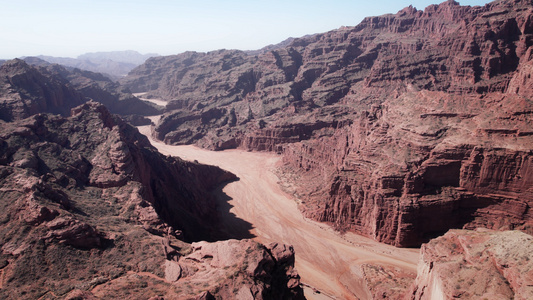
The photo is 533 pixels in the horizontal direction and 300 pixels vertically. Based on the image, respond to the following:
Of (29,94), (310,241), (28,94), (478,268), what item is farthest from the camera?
(29,94)

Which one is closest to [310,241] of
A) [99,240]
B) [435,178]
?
[435,178]

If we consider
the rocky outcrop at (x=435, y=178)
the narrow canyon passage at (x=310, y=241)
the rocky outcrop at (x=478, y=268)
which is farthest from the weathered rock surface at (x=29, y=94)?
the rocky outcrop at (x=478, y=268)

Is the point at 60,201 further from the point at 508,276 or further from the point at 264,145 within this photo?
the point at 264,145

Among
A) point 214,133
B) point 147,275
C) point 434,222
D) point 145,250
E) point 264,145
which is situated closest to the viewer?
point 147,275

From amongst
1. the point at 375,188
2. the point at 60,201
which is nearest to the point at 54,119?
the point at 60,201

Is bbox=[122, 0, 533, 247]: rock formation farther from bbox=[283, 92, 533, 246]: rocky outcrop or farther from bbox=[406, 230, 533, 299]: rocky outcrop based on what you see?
bbox=[406, 230, 533, 299]: rocky outcrop

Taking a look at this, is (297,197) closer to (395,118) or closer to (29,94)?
(395,118)
